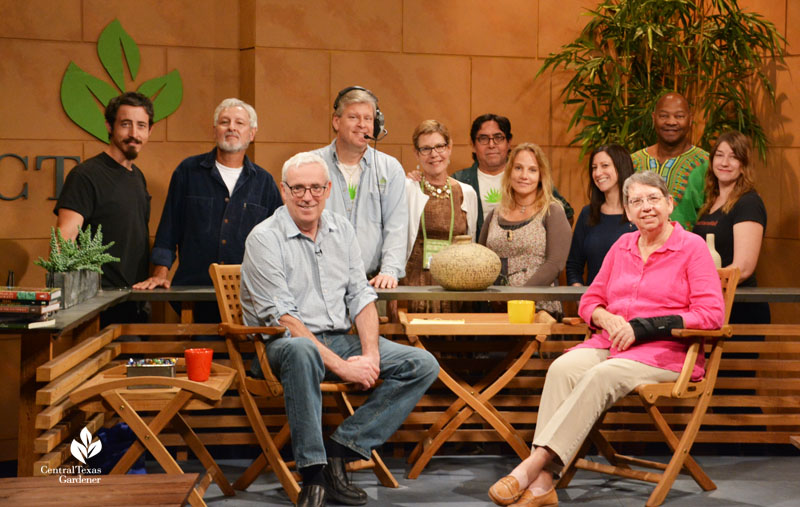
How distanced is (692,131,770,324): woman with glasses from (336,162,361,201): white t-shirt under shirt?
192 centimetres

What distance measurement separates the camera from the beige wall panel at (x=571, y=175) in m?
6.48

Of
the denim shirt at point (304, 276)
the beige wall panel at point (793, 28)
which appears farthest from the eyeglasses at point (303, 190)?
the beige wall panel at point (793, 28)

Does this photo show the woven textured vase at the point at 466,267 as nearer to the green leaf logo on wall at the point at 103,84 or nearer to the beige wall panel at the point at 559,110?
the beige wall panel at the point at 559,110

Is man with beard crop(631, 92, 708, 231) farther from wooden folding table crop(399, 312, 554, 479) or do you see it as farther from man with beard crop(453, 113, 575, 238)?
wooden folding table crop(399, 312, 554, 479)

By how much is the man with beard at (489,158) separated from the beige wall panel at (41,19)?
270cm

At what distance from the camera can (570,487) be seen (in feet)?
13.5

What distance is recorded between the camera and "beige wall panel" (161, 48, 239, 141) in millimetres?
6055

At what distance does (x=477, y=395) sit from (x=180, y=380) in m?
1.43

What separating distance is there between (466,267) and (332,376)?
89 centimetres

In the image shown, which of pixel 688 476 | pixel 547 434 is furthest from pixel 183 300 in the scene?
pixel 688 476

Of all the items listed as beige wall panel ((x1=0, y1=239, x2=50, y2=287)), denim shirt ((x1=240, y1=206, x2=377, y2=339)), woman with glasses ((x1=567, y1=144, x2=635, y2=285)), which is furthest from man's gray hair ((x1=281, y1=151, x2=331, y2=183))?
beige wall panel ((x1=0, y1=239, x2=50, y2=287))

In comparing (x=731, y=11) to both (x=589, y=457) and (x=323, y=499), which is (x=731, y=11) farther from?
(x=323, y=499)

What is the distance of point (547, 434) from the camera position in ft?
12.2

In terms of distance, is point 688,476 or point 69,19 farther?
point 69,19
